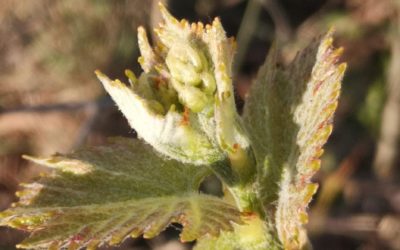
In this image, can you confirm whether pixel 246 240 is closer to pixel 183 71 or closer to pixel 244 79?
pixel 183 71

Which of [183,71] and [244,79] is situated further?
[244,79]

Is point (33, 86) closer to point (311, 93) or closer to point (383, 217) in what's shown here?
point (383, 217)

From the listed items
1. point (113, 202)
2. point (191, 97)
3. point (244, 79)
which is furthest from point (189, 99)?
point (244, 79)

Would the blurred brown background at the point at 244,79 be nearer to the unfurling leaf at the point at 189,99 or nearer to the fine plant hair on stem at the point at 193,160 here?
Result: the fine plant hair on stem at the point at 193,160

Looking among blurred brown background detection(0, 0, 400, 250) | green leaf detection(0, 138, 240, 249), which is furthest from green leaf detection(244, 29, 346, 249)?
blurred brown background detection(0, 0, 400, 250)

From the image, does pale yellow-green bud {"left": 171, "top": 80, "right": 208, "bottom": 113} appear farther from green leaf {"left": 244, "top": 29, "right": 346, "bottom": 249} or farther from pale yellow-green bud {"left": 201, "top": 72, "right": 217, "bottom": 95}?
green leaf {"left": 244, "top": 29, "right": 346, "bottom": 249}

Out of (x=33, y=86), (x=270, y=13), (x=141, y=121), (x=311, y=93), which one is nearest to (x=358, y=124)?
(x=270, y=13)

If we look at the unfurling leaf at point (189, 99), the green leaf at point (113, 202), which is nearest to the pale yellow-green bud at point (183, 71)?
the unfurling leaf at point (189, 99)
